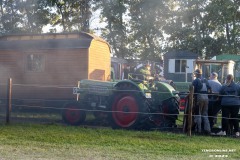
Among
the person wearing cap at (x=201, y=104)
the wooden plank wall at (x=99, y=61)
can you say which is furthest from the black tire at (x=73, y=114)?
the person wearing cap at (x=201, y=104)

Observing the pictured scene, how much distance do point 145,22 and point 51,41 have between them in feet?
30.7

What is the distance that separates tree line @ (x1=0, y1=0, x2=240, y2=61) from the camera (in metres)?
20.5

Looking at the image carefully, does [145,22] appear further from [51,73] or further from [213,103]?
[213,103]

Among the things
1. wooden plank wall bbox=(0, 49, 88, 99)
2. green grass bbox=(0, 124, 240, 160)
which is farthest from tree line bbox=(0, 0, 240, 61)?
green grass bbox=(0, 124, 240, 160)

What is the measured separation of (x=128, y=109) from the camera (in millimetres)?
9391

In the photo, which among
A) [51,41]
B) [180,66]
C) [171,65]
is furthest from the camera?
[171,65]

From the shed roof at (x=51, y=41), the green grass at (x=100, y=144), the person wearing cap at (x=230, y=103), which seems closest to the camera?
the green grass at (x=100, y=144)

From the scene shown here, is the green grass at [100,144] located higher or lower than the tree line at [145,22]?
lower

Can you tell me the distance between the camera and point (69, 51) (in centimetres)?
1354

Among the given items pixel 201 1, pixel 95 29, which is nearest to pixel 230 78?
pixel 201 1

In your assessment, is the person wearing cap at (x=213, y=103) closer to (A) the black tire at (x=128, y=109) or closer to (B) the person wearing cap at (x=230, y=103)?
(B) the person wearing cap at (x=230, y=103)

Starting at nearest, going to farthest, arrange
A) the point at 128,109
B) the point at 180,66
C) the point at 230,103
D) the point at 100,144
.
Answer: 1. the point at 100,144
2. the point at 230,103
3. the point at 128,109
4. the point at 180,66

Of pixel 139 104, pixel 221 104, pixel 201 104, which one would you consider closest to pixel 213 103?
pixel 221 104

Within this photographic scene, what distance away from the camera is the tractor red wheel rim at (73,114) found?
34.1 feet
